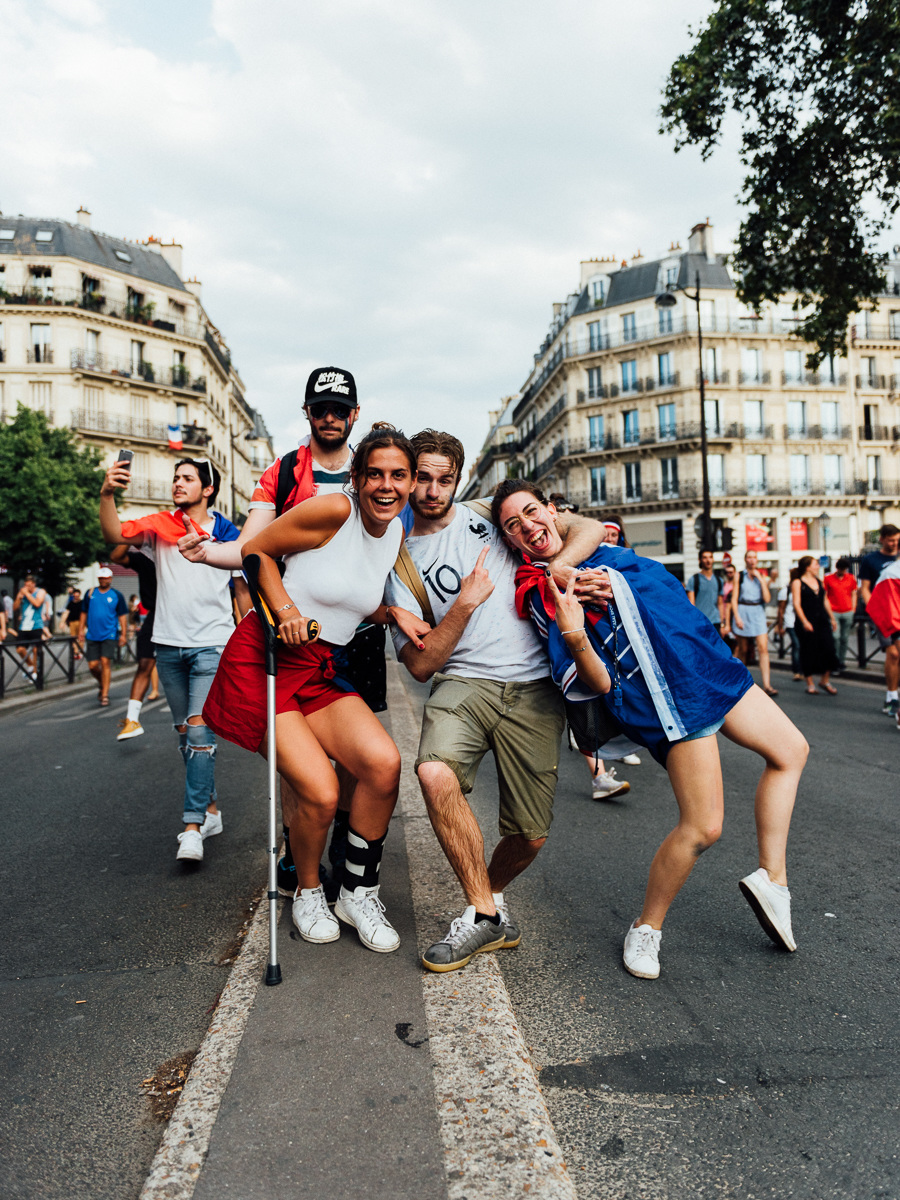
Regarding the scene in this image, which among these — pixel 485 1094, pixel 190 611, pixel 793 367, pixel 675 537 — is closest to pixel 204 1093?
pixel 485 1094

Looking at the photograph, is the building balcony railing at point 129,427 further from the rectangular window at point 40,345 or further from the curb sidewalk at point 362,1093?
the curb sidewalk at point 362,1093

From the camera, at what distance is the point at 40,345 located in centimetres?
4569

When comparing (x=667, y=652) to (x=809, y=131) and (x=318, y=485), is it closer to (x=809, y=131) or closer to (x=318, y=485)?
(x=318, y=485)

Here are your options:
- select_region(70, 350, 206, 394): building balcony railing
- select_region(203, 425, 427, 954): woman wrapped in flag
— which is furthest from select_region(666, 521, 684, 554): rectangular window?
select_region(203, 425, 427, 954): woman wrapped in flag

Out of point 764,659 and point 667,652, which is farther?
point 764,659

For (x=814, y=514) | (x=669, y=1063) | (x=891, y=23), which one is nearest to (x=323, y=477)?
(x=669, y=1063)

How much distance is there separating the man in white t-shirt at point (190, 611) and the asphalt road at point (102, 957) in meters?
0.49

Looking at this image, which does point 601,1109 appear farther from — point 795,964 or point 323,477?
point 323,477

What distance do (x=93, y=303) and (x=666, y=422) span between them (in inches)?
1275

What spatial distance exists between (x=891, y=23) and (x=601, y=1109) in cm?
1276

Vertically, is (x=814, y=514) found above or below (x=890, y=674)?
above

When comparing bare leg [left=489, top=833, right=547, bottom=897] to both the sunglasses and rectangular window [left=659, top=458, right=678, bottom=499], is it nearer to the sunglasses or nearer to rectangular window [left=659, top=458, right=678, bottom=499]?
the sunglasses

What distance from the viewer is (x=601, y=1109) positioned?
2.06 meters

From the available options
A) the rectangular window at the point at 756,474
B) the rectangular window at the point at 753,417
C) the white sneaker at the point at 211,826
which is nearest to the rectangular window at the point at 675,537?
the rectangular window at the point at 756,474
